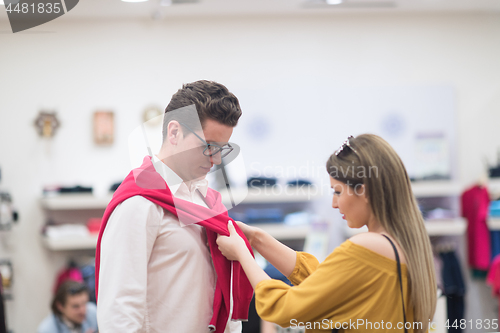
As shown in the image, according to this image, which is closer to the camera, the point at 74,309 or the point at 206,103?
the point at 206,103

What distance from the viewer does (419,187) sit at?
4039mm

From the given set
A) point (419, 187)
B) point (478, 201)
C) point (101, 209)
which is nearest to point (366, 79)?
point (419, 187)

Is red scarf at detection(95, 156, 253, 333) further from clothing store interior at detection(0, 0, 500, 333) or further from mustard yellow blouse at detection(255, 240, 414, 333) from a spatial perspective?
clothing store interior at detection(0, 0, 500, 333)

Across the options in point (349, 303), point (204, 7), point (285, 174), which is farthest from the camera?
point (285, 174)

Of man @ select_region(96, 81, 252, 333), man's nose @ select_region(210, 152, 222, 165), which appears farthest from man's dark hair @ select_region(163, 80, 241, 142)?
man's nose @ select_region(210, 152, 222, 165)

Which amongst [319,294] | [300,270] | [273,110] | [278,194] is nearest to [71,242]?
[278,194]

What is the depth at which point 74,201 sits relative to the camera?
3725 millimetres

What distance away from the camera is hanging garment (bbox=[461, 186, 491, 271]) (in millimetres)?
4090

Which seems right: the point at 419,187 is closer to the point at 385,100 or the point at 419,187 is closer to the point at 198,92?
the point at 385,100

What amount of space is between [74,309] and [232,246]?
236 centimetres

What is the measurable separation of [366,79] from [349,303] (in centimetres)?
348

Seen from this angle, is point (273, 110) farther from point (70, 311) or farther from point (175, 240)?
point (175, 240)

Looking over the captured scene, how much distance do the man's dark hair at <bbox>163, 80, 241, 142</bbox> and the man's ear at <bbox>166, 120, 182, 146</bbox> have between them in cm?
2

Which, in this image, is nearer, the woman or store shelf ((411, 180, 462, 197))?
the woman
